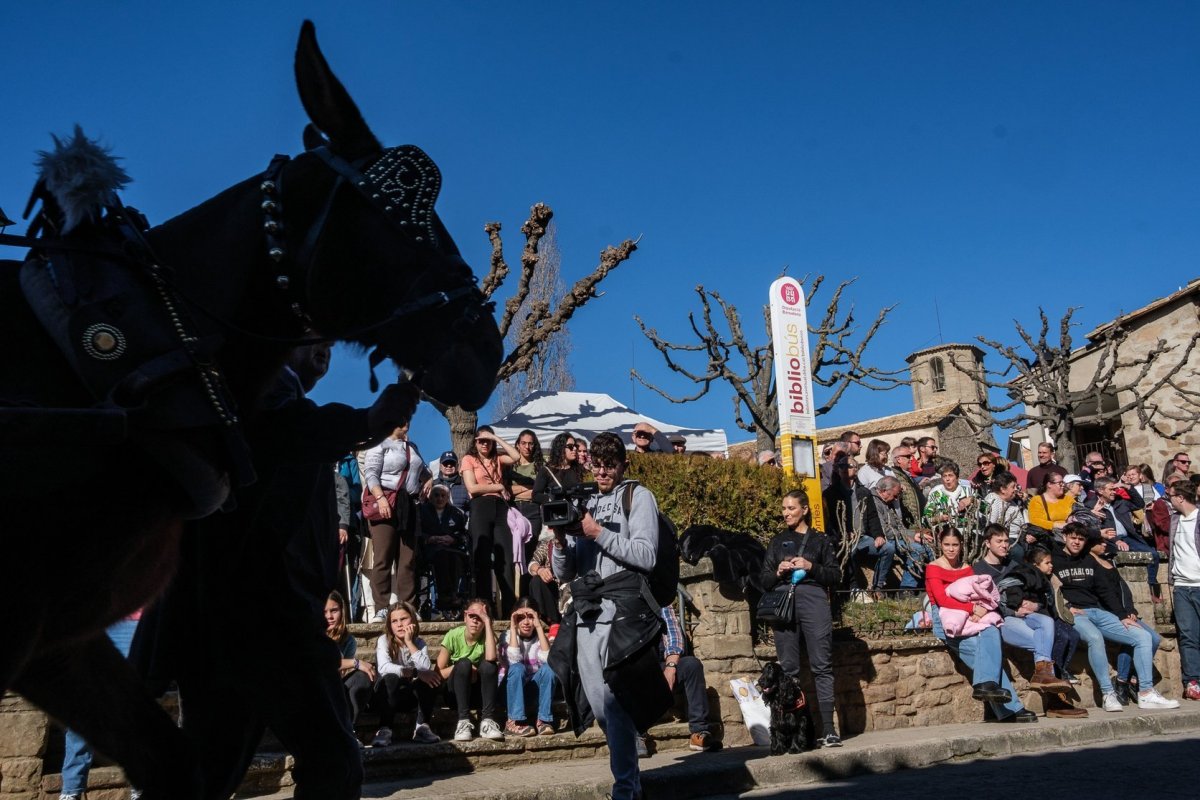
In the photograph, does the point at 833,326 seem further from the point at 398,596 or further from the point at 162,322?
the point at 162,322

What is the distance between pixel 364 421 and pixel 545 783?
5051mm

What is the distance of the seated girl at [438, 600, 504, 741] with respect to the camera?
27.9ft

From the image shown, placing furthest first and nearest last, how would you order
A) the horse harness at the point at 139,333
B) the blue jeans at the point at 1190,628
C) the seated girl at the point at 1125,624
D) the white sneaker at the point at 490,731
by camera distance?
the blue jeans at the point at 1190,628 < the seated girl at the point at 1125,624 < the white sneaker at the point at 490,731 < the horse harness at the point at 139,333

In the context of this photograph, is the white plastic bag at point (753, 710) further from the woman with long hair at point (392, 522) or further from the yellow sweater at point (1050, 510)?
the yellow sweater at point (1050, 510)

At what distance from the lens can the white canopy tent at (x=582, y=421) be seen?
16.2 metres

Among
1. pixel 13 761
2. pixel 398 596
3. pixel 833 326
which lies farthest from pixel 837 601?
pixel 833 326

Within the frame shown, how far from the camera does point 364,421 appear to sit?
2928 mm

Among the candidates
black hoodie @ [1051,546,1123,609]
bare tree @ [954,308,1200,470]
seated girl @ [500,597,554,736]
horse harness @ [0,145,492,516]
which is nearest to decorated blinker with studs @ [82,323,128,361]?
horse harness @ [0,145,492,516]

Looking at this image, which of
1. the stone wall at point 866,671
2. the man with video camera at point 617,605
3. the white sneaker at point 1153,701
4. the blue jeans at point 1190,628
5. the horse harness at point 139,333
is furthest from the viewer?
the blue jeans at point 1190,628

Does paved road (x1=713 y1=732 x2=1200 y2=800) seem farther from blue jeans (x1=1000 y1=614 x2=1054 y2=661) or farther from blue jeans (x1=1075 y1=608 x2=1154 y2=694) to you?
blue jeans (x1=1075 y1=608 x2=1154 y2=694)

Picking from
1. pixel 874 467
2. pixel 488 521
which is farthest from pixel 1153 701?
pixel 488 521

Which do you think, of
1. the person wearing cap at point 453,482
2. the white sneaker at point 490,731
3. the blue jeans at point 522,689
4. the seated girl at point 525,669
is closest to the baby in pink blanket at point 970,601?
the seated girl at point 525,669

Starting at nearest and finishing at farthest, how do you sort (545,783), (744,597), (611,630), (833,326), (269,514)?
(269,514) < (611,630) < (545,783) < (744,597) < (833,326)

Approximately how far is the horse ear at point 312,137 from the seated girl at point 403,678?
6069 mm
